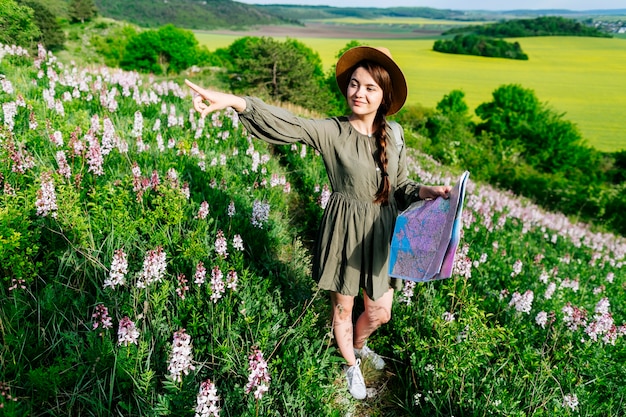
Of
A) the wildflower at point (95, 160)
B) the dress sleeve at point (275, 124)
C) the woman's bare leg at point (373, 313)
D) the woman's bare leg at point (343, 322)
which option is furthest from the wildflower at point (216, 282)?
the wildflower at point (95, 160)

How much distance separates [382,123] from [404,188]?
20.4 inches

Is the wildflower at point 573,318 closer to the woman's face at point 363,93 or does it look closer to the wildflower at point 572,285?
the wildflower at point 572,285

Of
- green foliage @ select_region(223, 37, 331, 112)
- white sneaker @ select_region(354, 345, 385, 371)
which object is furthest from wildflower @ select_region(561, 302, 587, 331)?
green foliage @ select_region(223, 37, 331, 112)

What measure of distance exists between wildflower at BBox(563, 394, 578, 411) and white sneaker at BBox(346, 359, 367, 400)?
139cm

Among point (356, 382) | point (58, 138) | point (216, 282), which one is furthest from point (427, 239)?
point (58, 138)

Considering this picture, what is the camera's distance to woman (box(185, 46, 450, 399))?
2445 mm

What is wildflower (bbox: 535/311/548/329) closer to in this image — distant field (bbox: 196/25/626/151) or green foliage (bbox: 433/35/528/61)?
distant field (bbox: 196/25/626/151)

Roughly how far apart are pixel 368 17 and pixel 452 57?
79767 mm

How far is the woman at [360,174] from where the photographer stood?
8.02 feet

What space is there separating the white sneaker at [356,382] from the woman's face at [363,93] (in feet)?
6.21

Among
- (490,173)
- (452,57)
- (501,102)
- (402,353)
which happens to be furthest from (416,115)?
(402,353)

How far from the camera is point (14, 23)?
17.7 ft

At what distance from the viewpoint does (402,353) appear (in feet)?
10.5

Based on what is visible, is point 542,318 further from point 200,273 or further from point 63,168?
point 63,168
